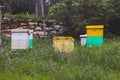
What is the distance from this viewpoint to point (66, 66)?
8.33m

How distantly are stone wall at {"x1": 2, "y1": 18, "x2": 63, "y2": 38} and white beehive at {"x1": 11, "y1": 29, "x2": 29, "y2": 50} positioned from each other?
545cm

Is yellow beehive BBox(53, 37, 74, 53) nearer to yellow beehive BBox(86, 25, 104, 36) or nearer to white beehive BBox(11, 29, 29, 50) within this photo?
white beehive BBox(11, 29, 29, 50)

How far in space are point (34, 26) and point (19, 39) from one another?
5.74 metres

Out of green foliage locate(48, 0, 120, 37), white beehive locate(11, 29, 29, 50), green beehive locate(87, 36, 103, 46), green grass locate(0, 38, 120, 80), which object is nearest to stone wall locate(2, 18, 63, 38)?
green foliage locate(48, 0, 120, 37)

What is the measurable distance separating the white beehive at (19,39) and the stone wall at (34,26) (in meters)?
5.45

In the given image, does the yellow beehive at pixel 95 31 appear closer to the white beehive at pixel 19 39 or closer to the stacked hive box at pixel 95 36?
the stacked hive box at pixel 95 36

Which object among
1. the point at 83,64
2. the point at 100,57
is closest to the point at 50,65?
the point at 83,64

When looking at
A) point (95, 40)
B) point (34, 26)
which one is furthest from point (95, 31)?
point (34, 26)

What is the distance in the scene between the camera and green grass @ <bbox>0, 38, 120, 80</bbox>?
24.3ft

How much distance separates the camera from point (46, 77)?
7387 millimetres

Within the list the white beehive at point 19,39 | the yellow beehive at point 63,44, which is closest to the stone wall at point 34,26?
the white beehive at point 19,39

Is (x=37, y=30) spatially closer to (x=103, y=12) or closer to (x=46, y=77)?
(x=103, y=12)

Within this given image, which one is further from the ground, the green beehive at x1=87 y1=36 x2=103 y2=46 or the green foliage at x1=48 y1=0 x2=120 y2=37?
the green foliage at x1=48 y1=0 x2=120 y2=37

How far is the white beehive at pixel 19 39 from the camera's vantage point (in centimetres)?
1188
